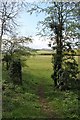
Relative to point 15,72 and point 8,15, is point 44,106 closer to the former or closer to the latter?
point 15,72

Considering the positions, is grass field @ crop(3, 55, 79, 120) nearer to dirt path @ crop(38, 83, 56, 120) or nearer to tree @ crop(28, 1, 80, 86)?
dirt path @ crop(38, 83, 56, 120)

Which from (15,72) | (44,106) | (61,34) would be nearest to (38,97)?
(44,106)

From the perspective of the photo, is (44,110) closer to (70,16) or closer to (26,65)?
(26,65)

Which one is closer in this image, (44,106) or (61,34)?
(44,106)

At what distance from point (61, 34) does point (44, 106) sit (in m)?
2.04

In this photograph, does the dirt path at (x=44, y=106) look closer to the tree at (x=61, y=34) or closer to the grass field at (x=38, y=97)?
the grass field at (x=38, y=97)

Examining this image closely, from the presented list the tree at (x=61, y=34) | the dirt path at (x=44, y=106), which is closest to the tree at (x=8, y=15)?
the tree at (x=61, y=34)

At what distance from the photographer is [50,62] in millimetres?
5609

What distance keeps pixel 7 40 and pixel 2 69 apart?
592 millimetres

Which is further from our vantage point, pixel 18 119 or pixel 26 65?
pixel 26 65

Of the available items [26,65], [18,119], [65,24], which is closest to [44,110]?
[18,119]

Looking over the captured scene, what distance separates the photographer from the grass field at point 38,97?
13.8 feet

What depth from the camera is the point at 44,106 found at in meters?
4.64

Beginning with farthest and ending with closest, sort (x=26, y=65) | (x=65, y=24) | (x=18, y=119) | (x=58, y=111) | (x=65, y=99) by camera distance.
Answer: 1. (x=65, y=24)
2. (x=26, y=65)
3. (x=65, y=99)
4. (x=58, y=111)
5. (x=18, y=119)
